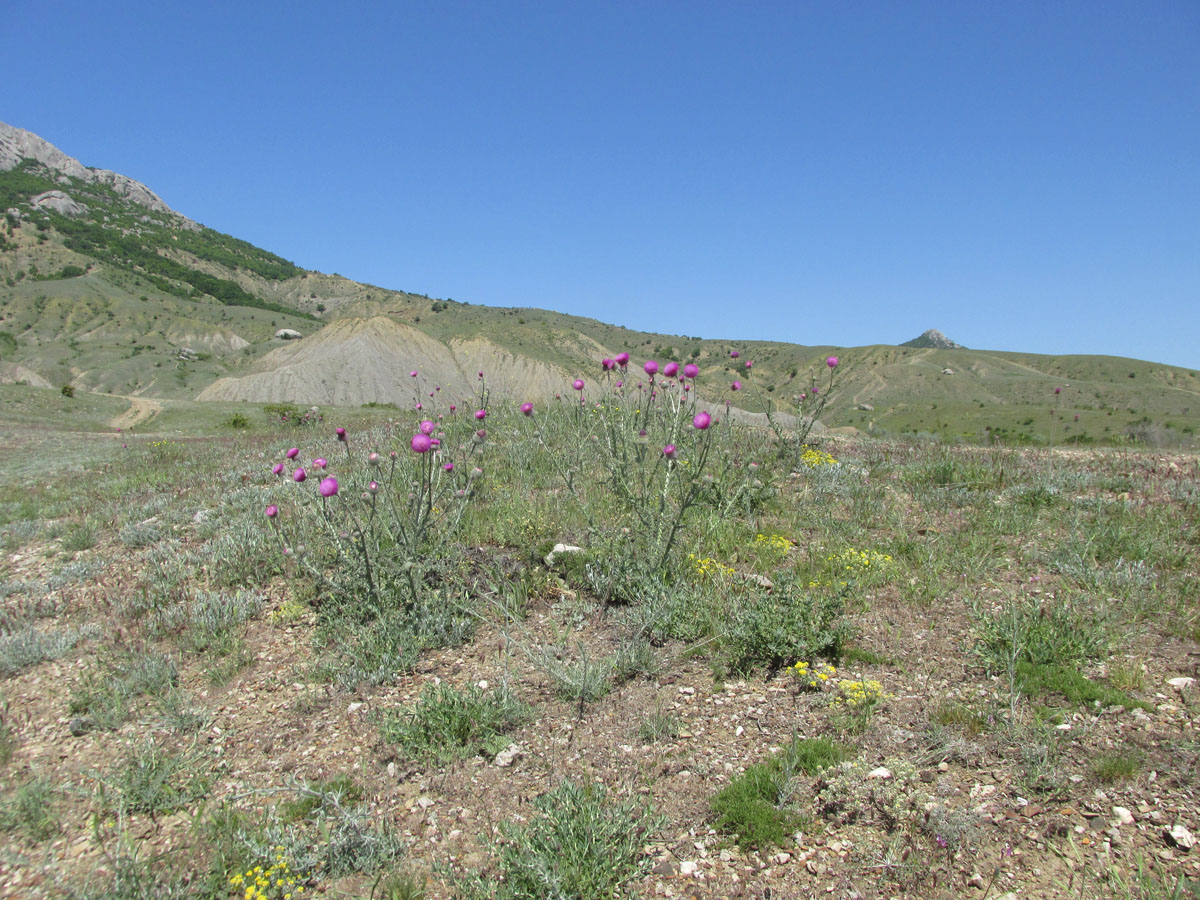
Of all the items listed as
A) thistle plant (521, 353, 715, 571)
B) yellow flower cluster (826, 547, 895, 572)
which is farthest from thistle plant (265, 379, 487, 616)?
yellow flower cluster (826, 547, 895, 572)

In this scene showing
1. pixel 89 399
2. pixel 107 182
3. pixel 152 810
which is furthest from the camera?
pixel 107 182

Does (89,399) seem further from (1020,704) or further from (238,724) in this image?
(1020,704)

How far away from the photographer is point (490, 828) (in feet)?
7.40

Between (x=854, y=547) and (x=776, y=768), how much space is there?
8.27ft

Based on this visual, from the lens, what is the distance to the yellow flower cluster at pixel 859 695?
267 cm

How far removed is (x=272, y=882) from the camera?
2.03m

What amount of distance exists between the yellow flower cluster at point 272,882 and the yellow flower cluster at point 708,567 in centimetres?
268

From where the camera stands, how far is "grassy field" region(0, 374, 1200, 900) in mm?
2025

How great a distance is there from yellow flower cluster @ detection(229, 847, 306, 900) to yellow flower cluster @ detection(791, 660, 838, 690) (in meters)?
2.29

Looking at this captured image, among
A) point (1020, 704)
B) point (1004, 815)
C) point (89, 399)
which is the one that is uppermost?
point (1020, 704)

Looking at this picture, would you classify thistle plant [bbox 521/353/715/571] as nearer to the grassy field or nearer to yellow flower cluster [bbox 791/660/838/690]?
the grassy field

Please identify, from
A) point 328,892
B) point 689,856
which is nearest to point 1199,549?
point 689,856

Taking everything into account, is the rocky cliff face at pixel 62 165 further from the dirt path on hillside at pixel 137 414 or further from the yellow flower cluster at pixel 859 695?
the yellow flower cluster at pixel 859 695

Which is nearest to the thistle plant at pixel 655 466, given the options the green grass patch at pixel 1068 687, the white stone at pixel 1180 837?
the green grass patch at pixel 1068 687
